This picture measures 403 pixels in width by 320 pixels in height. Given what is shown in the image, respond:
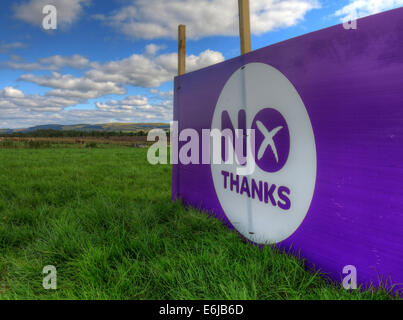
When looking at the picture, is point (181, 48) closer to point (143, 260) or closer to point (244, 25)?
point (244, 25)

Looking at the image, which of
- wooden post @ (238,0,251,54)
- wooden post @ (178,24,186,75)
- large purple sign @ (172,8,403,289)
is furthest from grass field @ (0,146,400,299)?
wooden post @ (178,24,186,75)

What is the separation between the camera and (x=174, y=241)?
93.2 inches

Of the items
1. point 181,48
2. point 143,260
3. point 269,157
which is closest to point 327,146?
point 269,157

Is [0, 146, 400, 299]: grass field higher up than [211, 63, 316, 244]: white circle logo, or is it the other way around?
[211, 63, 316, 244]: white circle logo

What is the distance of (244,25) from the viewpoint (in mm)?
2758

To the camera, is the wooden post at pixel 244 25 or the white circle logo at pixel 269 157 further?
the wooden post at pixel 244 25

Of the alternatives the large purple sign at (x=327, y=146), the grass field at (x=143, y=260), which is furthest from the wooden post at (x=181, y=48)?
the grass field at (x=143, y=260)

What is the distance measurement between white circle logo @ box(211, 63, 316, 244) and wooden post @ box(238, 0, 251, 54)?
261mm

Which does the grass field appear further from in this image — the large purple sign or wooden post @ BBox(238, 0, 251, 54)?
wooden post @ BBox(238, 0, 251, 54)

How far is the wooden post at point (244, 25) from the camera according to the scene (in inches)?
107

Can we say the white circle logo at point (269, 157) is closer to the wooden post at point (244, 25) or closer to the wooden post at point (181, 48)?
the wooden post at point (244, 25)

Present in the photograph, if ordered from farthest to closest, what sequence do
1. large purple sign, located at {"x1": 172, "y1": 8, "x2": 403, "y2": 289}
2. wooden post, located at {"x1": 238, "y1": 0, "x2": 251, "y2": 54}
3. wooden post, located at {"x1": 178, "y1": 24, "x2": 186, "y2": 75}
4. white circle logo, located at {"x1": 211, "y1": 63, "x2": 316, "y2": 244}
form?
wooden post, located at {"x1": 178, "y1": 24, "x2": 186, "y2": 75} → wooden post, located at {"x1": 238, "y1": 0, "x2": 251, "y2": 54} → white circle logo, located at {"x1": 211, "y1": 63, "x2": 316, "y2": 244} → large purple sign, located at {"x1": 172, "y1": 8, "x2": 403, "y2": 289}

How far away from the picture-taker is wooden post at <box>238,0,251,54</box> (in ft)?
8.93

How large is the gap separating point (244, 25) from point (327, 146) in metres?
1.65
